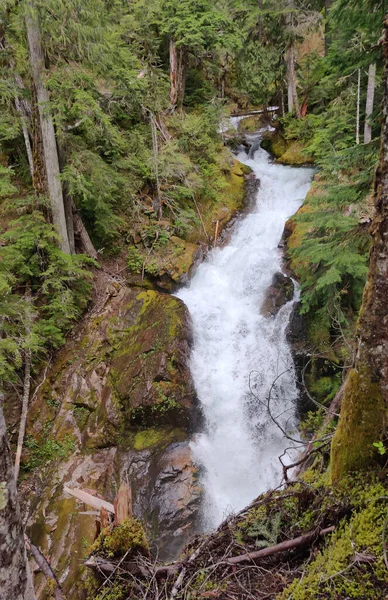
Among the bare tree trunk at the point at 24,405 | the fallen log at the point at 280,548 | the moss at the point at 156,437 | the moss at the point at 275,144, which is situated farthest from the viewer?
the moss at the point at 275,144

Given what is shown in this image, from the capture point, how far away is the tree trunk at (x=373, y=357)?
2.03m

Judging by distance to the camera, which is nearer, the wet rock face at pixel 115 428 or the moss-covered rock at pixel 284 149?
the wet rock face at pixel 115 428

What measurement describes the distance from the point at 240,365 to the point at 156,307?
9.06ft

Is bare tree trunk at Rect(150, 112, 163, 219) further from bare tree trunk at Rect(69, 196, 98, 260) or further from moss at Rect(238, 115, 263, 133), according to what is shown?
moss at Rect(238, 115, 263, 133)

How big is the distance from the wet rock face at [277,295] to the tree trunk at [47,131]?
5.73 meters

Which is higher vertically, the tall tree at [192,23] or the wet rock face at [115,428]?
the tall tree at [192,23]

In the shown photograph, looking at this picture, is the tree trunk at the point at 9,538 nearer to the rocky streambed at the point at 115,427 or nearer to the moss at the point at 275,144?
the rocky streambed at the point at 115,427

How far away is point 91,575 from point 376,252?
11.0 ft

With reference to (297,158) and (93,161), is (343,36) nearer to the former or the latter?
(297,158)

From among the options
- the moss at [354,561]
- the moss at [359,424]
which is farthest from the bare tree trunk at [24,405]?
the moss at [359,424]

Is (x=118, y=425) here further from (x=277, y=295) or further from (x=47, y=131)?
(x=47, y=131)

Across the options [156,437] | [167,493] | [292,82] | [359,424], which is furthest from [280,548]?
[292,82]

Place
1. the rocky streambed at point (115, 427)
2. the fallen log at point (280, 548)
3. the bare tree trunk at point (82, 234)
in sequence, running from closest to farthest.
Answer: the fallen log at point (280, 548) → the rocky streambed at point (115, 427) → the bare tree trunk at point (82, 234)

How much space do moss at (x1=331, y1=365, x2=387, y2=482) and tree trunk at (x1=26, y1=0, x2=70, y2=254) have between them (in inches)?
296
